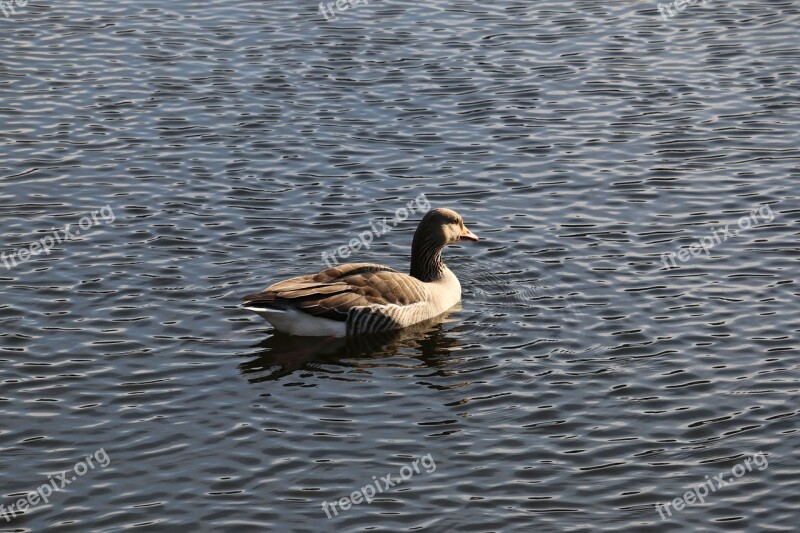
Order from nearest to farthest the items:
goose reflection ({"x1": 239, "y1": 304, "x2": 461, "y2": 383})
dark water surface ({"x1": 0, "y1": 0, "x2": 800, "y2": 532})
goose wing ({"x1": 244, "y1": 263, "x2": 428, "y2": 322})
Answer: dark water surface ({"x1": 0, "y1": 0, "x2": 800, "y2": 532}) < goose reflection ({"x1": 239, "y1": 304, "x2": 461, "y2": 383}) < goose wing ({"x1": 244, "y1": 263, "x2": 428, "y2": 322})

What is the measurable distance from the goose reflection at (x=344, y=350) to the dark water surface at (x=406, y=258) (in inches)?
Result: 2.7

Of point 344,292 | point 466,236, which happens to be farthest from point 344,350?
point 466,236

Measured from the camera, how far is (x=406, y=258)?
69.0 ft

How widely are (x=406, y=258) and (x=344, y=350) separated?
10.4 feet

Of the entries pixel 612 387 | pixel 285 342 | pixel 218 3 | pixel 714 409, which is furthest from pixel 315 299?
pixel 218 3

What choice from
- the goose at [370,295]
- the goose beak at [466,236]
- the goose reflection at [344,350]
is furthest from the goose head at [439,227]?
the goose reflection at [344,350]

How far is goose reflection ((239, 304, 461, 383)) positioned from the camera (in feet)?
57.4

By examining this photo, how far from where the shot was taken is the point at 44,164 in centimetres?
2395

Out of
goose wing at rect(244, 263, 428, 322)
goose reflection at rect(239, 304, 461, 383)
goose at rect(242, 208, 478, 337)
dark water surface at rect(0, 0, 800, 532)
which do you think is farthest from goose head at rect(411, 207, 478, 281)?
goose reflection at rect(239, 304, 461, 383)

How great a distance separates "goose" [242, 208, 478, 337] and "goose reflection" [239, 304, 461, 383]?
0.47ft

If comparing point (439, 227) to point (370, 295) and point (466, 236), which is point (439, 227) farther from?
point (370, 295)

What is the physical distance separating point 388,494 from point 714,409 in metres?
4.54

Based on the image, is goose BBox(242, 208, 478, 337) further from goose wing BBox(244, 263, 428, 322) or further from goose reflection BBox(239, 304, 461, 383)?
goose reflection BBox(239, 304, 461, 383)

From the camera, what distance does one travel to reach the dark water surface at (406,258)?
47.9ft
